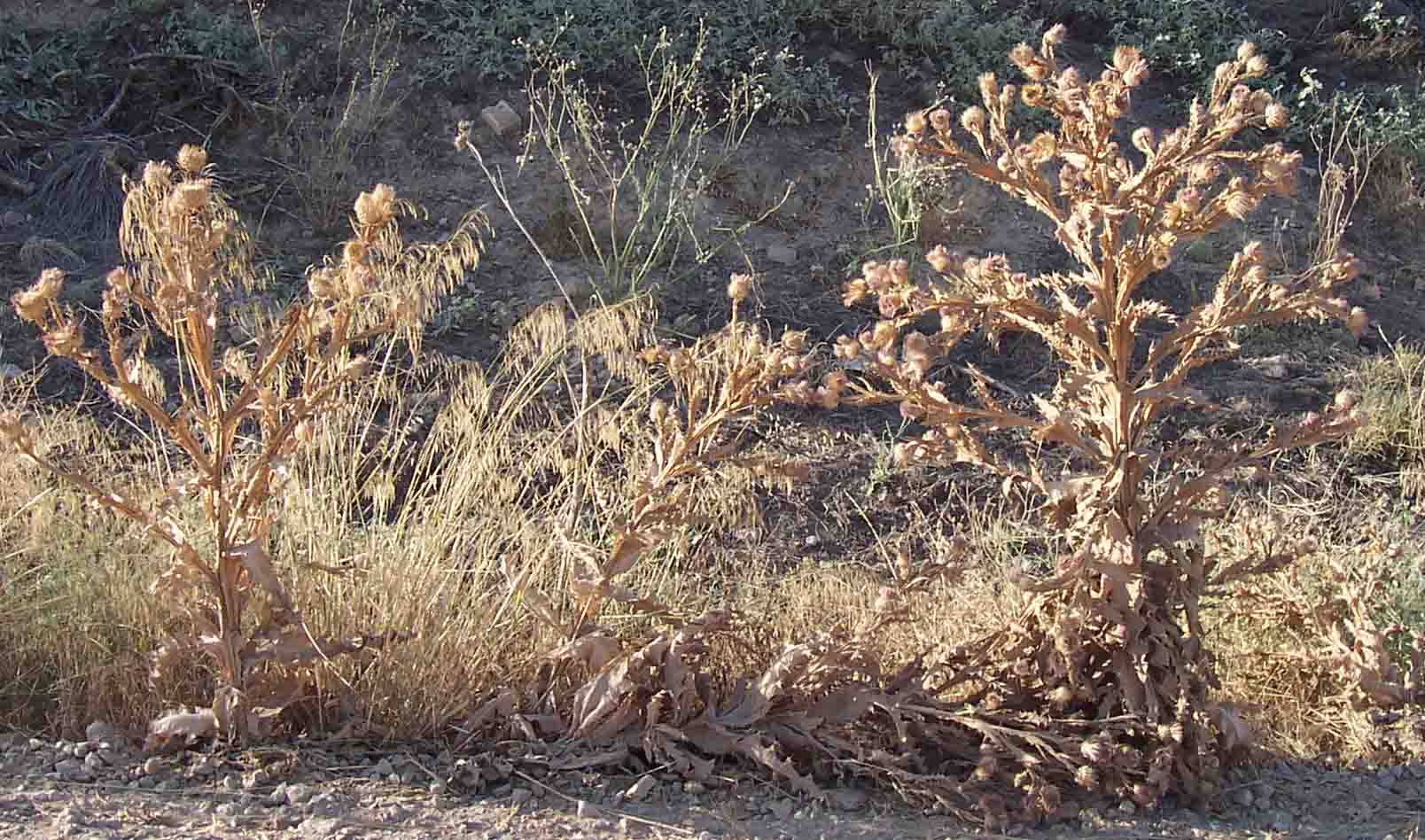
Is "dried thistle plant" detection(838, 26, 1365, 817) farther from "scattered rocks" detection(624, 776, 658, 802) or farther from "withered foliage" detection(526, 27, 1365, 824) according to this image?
"scattered rocks" detection(624, 776, 658, 802)

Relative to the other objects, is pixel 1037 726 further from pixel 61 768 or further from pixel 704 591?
pixel 61 768

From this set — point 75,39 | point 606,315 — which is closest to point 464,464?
point 606,315

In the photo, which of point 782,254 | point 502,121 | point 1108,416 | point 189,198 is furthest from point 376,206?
point 502,121

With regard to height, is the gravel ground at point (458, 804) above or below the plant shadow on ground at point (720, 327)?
below

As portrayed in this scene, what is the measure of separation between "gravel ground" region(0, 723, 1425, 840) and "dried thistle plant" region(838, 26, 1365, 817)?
193mm

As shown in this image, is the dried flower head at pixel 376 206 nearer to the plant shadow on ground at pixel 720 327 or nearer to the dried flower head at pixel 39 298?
the dried flower head at pixel 39 298

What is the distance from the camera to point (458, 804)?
9.73 ft

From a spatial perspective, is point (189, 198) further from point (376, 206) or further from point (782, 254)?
point (782, 254)

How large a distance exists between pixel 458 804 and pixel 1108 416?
4.89ft

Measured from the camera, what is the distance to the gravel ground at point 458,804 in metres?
2.83

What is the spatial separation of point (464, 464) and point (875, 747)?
1.32 meters

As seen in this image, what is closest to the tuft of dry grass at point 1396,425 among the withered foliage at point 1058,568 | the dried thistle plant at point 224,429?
the withered foliage at point 1058,568

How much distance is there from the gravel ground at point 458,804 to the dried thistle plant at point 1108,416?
19cm

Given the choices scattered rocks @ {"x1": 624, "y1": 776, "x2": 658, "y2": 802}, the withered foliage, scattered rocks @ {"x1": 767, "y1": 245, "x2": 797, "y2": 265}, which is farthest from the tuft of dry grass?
scattered rocks @ {"x1": 624, "y1": 776, "x2": 658, "y2": 802}
